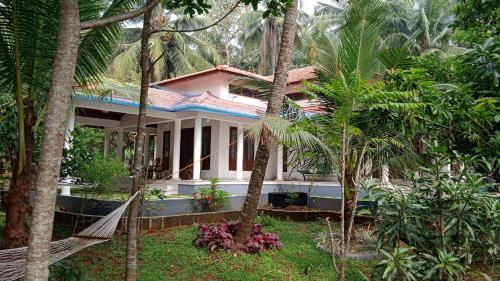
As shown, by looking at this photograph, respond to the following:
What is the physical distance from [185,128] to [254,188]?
31.1ft

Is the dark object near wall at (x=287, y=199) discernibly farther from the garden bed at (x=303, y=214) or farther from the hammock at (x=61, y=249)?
the hammock at (x=61, y=249)

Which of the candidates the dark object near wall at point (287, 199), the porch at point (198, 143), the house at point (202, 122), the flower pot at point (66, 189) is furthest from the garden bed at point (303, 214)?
the flower pot at point (66, 189)

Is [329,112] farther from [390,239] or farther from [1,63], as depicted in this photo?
[1,63]

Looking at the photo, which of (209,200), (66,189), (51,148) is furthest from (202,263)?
(66,189)

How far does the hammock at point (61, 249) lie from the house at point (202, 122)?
24.7 feet

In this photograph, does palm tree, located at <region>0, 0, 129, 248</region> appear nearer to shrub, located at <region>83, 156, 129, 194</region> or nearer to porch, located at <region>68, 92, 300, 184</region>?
shrub, located at <region>83, 156, 129, 194</region>

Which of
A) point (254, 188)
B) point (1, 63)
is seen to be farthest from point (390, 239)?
point (1, 63)

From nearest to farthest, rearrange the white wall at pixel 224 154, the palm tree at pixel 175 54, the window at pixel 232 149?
the white wall at pixel 224 154
the window at pixel 232 149
the palm tree at pixel 175 54

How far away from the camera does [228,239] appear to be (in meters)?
6.25

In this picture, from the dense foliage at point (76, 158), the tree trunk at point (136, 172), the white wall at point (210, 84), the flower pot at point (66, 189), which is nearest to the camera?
the tree trunk at point (136, 172)

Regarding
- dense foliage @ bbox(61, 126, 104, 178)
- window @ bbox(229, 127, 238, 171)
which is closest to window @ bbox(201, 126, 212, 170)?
window @ bbox(229, 127, 238, 171)

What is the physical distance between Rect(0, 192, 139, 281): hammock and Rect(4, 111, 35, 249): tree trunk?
94 cm

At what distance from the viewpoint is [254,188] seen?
6285mm

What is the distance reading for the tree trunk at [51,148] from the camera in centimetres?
214
